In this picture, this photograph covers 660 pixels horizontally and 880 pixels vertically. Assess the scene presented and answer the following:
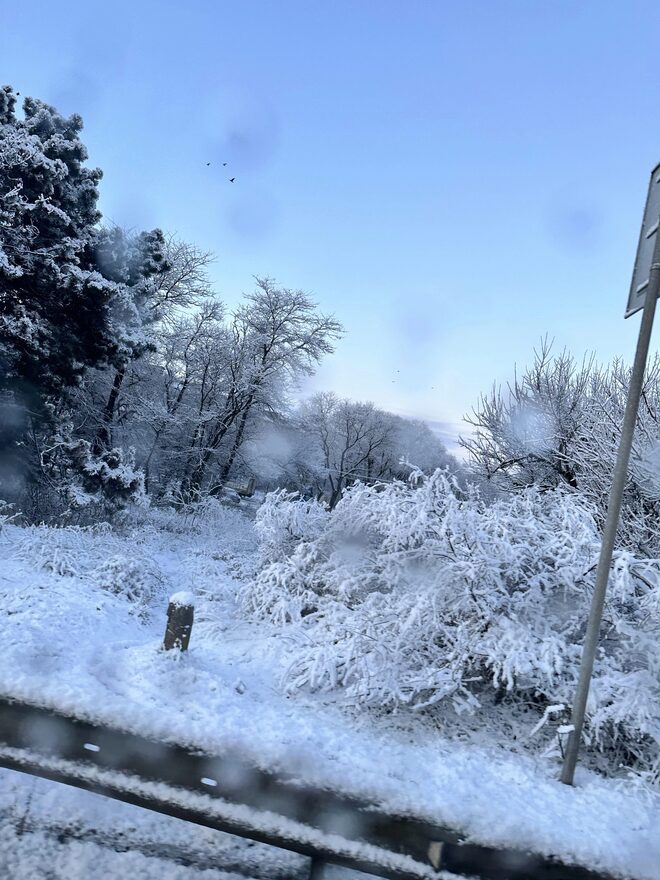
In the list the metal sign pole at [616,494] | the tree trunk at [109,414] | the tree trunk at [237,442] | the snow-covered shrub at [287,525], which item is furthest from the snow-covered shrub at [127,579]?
the tree trunk at [237,442]

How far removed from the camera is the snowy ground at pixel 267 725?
3.78m

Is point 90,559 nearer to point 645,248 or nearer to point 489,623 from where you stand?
point 489,623

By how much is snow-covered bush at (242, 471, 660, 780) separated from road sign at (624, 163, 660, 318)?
291 cm

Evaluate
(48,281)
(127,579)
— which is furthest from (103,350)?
(127,579)

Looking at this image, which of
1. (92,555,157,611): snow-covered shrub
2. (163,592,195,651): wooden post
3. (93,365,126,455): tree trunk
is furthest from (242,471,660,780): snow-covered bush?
(93,365,126,455): tree trunk

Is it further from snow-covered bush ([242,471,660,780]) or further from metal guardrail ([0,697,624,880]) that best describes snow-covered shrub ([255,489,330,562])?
metal guardrail ([0,697,624,880])

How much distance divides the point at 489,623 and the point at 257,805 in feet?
11.2

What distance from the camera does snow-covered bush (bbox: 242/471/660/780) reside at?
5227 mm

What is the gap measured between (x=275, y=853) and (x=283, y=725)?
1615 millimetres

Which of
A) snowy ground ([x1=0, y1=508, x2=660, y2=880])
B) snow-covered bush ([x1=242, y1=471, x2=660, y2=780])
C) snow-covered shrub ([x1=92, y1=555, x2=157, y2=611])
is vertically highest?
snow-covered bush ([x1=242, y1=471, x2=660, y2=780])

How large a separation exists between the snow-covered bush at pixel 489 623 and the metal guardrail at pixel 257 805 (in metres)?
2.05

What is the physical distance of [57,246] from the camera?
10.8 m

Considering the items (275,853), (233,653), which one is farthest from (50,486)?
(275,853)

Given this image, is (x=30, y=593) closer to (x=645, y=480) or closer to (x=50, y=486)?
(x=50, y=486)
